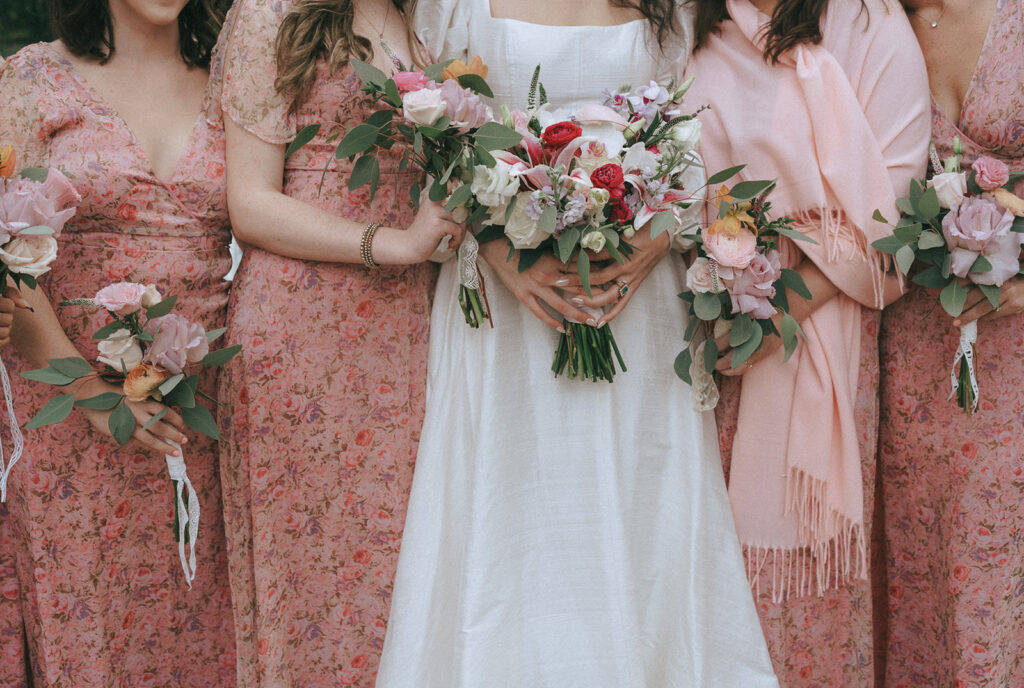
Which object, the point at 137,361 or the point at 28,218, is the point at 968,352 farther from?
the point at 28,218

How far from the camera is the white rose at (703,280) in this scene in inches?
83.1

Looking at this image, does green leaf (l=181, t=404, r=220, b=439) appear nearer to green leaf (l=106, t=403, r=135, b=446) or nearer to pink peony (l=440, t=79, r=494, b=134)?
green leaf (l=106, t=403, r=135, b=446)

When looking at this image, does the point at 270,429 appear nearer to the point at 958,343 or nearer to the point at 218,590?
the point at 218,590

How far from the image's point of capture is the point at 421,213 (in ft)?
7.03

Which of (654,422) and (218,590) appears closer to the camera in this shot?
(654,422)

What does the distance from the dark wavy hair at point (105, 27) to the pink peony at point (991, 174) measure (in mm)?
1940

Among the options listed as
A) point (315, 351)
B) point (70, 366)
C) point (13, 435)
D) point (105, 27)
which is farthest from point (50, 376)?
point (105, 27)

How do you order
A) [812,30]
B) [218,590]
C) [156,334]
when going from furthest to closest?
[218,590], [812,30], [156,334]

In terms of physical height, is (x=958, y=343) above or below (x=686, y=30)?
below

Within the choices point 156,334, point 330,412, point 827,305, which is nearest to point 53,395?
point 156,334

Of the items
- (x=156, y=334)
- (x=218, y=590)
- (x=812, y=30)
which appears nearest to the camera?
(x=156, y=334)

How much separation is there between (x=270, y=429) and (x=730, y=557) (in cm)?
120

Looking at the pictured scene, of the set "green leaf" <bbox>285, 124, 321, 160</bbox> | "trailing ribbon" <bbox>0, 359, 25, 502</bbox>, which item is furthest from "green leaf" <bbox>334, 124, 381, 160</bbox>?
"trailing ribbon" <bbox>0, 359, 25, 502</bbox>

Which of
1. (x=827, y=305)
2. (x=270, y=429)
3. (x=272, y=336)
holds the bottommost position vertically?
(x=270, y=429)
